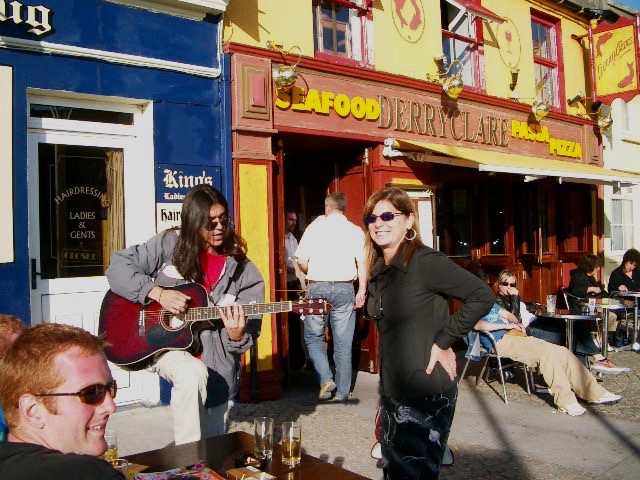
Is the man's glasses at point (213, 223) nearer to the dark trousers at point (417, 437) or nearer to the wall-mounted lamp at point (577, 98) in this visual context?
the dark trousers at point (417, 437)

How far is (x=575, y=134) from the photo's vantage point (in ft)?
37.7

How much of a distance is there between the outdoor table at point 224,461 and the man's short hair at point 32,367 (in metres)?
0.89

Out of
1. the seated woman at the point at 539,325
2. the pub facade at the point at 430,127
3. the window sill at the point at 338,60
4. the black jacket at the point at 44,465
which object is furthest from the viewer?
the window sill at the point at 338,60

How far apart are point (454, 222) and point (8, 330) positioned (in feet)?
26.3

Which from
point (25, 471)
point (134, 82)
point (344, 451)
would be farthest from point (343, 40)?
point (25, 471)

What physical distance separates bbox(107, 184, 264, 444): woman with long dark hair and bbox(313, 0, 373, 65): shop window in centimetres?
434

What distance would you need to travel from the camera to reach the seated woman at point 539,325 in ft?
23.2

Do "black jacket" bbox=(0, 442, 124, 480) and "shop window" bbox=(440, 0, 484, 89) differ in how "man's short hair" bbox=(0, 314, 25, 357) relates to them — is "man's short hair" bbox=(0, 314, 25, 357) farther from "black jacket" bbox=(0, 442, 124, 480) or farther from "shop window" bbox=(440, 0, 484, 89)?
"shop window" bbox=(440, 0, 484, 89)

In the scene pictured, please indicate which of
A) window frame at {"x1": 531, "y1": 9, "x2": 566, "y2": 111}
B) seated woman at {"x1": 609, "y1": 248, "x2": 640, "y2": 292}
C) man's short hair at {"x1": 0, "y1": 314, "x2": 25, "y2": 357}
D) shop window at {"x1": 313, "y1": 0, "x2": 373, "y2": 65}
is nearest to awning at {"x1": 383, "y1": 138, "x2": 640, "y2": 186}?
shop window at {"x1": 313, "y1": 0, "x2": 373, "y2": 65}

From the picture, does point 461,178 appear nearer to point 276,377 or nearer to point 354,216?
point 354,216

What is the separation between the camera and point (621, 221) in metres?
13.2

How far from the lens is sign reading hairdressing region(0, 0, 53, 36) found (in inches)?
199

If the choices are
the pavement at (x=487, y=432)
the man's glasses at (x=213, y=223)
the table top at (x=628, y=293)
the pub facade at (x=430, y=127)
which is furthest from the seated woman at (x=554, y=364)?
the table top at (x=628, y=293)

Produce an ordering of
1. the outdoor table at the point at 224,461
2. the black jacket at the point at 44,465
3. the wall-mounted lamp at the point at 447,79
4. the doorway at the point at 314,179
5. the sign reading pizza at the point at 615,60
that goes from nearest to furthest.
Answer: the black jacket at the point at 44,465 → the outdoor table at the point at 224,461 → the doorway at the point at 314,179 → the wall-mounted lamp at the point at 447,79 → the sign reading pizza at the point at 615,60
